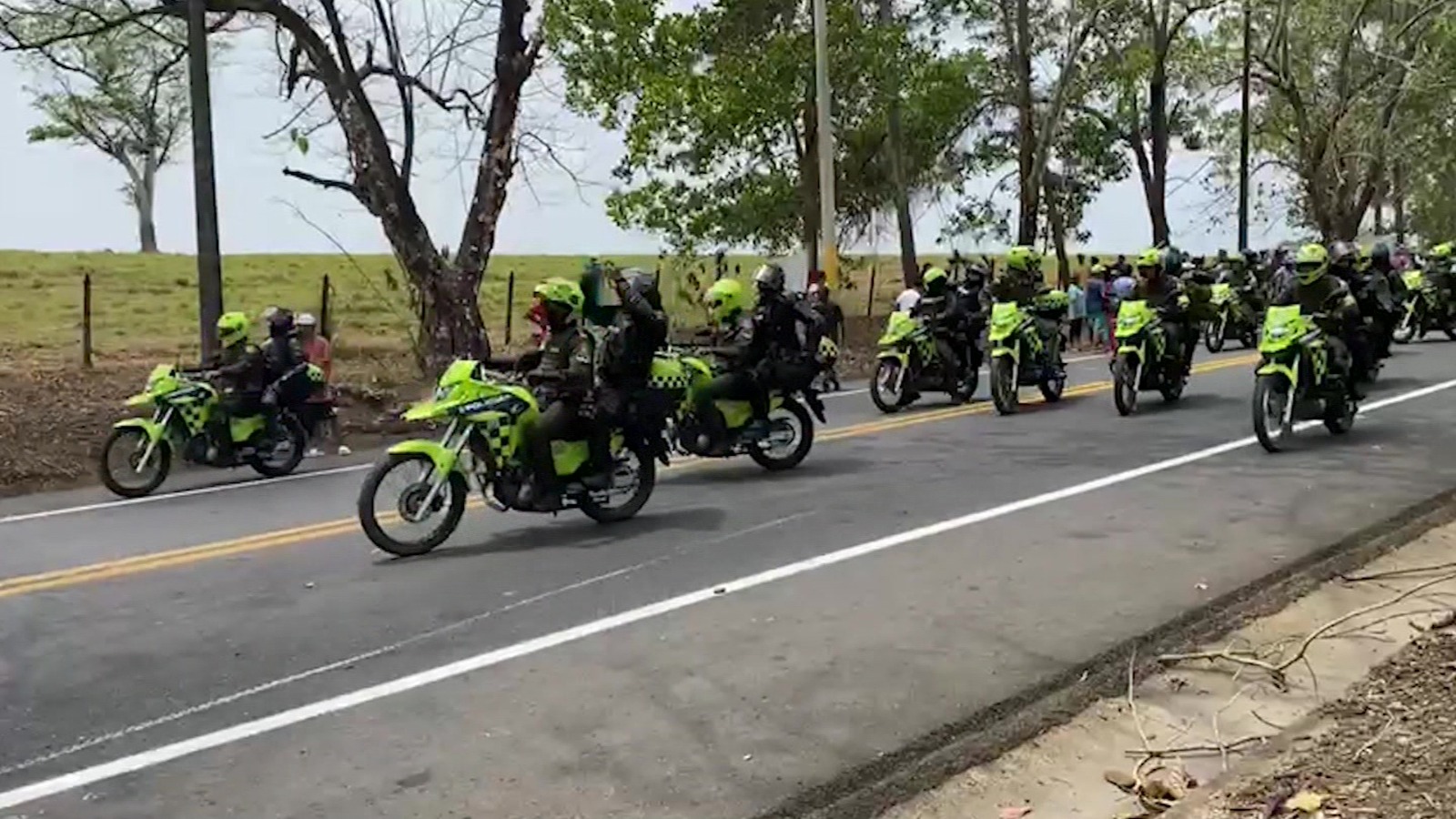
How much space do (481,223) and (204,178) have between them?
4.57 meters

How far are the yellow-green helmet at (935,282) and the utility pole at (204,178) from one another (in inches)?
308

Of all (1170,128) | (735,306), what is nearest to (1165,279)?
(735,306)

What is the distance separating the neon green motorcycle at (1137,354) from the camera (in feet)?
51.6

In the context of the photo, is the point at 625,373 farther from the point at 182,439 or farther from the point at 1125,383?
the point at 1125,383

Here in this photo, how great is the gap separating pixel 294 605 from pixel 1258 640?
480cm

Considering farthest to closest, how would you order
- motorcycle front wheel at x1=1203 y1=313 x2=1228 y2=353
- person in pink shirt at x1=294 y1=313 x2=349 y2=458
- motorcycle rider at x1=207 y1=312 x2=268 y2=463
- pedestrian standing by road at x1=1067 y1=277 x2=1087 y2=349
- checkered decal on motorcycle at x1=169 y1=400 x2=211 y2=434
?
pedestrian standing by road at x1=1067 y1=277 x2=1087 y2=349, motorcycle front wheel at x1=1203 y1=313 x2=1228 y2=353, person in pink shirt at x1=294 y1=313 x2=349 y2=458, motorcycle rider at x1=207 y1=312 x2=268 y2=463, checkered decal on motorcycle at x1=169 y1=400 x2=211 y2=434

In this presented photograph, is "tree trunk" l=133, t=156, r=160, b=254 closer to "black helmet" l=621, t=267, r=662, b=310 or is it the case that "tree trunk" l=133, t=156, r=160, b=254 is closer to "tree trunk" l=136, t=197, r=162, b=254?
"tree trunk" l=136, t=197, r=162, b=254

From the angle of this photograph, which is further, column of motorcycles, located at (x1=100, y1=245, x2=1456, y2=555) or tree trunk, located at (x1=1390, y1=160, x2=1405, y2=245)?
tree trunk, located at (x1=1390, y1=160, x2=1405, y2=245)

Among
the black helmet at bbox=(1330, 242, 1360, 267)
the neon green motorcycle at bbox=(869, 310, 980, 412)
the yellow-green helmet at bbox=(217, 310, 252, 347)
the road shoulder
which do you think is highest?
the black helmet at bbox=(1330, 242, 1360, 267)

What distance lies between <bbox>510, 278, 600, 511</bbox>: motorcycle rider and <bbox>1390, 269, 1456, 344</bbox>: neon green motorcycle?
18.6 metres

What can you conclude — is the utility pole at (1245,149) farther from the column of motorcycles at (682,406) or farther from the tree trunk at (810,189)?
the column of motorcycles at (682,406)

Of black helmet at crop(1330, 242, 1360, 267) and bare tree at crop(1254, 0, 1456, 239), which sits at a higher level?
bare tree at crop(1254, 0, 1456, 239)

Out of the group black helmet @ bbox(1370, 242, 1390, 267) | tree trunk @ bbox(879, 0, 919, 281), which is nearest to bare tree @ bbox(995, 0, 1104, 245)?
tree trunk @ bbox(879, 0, 919, 281)

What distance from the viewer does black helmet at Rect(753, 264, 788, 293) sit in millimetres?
12789
